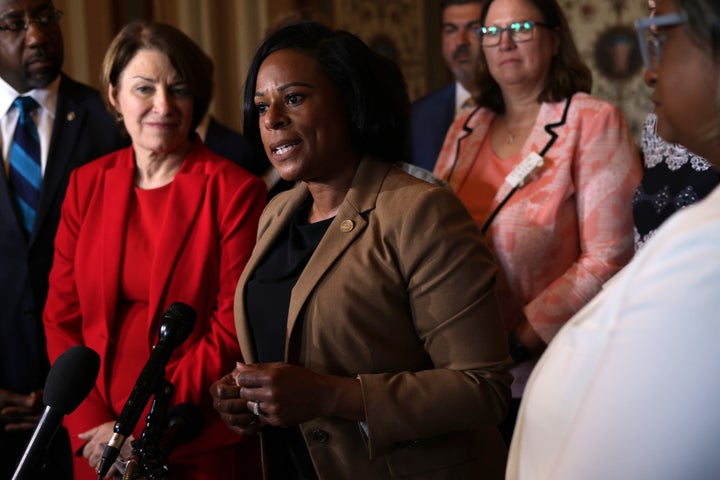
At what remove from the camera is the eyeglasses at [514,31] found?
290 cm

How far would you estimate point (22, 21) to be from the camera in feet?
9.84

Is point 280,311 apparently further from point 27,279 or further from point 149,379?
point 27,279

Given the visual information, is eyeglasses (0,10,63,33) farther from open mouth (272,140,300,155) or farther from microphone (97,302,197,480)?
microphone (97,302,197,480)

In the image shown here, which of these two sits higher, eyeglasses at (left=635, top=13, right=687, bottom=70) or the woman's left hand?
eyeglasses at (left=635, top=13, right=687, bottom=70)

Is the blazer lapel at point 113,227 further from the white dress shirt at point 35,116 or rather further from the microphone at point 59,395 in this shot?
the microphone at point 59,395

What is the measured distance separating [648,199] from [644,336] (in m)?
1.66

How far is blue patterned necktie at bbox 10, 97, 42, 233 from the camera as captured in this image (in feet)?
9.77

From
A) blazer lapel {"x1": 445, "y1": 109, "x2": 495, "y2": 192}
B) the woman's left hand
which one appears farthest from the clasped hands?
blazer lapel {"x1": 445, "y1": 109, "x2": 495, "y2": 192}

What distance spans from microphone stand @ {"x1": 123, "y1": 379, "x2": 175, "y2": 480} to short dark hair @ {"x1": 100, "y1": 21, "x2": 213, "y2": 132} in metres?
1.19

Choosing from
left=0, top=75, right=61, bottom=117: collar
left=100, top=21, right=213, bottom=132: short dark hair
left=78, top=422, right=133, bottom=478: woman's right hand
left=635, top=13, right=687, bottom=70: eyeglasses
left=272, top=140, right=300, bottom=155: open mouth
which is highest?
left=635, top=13, right=687, bottom=70: eyeglasses

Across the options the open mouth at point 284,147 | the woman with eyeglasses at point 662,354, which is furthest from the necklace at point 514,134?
the woman with eyeglasses at point 662,354

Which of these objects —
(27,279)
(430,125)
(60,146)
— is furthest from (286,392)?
(430,125)

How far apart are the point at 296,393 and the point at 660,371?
983 mm

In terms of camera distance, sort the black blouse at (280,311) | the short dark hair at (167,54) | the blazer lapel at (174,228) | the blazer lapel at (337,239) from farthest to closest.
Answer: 1. the short dark hair at (167,54)
2. the blazer lapel at (174,228)
3. the black blouse at (280,311)
4. the blazer lapel at (337,239)
